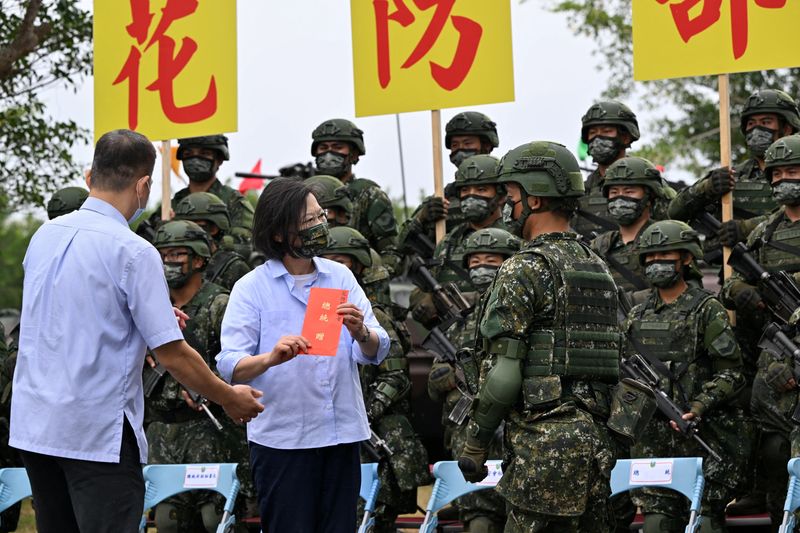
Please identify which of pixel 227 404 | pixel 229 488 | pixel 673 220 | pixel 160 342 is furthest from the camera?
pixel 673 220

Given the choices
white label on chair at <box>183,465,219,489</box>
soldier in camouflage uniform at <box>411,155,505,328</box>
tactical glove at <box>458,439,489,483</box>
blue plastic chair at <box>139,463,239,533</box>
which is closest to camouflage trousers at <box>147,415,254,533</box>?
blue plastic chair at <box>139,463,239,533</box>

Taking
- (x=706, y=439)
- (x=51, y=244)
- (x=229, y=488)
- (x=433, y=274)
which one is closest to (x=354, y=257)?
(x=433, y=274)

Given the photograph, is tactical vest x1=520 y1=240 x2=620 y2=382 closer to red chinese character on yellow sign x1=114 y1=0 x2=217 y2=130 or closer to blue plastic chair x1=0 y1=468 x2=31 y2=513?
blue plastic chair x1=0 y1=468 x2=31 y2=513

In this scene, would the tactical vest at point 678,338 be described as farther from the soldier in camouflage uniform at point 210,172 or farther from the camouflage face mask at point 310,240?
the soldier in camouflage uniform at point 210,172

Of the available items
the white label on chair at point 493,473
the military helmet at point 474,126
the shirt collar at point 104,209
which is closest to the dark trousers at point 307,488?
the shirt collar at point 104,209

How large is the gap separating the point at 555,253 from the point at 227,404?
161cm

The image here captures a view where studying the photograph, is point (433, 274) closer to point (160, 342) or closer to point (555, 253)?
point (555, 253)

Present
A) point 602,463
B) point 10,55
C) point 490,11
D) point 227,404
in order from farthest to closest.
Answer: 1. point 10,55
2. point 490,11
3. point 602,463
4. point 227,404

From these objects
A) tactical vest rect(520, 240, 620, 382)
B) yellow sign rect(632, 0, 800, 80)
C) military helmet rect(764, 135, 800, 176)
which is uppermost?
yellow sign rect(632, 0, 800, 80)

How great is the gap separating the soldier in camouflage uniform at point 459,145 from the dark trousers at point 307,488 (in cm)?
477

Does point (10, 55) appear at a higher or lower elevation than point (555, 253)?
higher

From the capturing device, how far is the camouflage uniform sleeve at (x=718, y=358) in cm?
884

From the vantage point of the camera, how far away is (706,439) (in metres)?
9.09

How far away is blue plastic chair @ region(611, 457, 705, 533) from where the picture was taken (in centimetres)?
806
